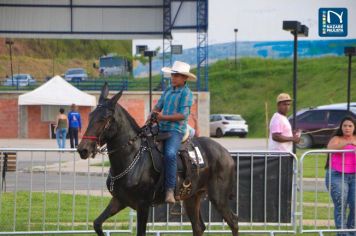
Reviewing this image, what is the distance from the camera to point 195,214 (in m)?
11.9

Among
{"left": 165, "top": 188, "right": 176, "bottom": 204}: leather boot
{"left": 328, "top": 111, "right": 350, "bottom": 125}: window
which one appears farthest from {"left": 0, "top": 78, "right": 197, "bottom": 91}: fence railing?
{"left": 165, "top": 188, "right": 176, "bottom": 204}: leather boot

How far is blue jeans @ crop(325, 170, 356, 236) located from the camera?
42.0ft

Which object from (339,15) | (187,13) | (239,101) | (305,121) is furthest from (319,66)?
(339,15)

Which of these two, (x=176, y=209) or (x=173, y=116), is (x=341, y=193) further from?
(x=173, y=116)

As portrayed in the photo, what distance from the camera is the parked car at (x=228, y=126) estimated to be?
175 ft

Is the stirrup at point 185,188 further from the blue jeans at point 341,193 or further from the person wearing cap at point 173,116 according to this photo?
the blue jeans at point 341,193

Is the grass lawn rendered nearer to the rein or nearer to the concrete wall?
the rein

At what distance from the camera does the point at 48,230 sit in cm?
1299

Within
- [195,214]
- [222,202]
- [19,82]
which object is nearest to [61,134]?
[195,214]

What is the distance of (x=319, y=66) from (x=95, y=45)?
43.0 meters

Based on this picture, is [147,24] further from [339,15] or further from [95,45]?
[95,45]

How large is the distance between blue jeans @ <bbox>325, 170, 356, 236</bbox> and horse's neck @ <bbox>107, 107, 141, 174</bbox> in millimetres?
3618

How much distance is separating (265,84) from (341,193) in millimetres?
52381

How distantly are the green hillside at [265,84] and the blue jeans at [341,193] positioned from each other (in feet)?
141
